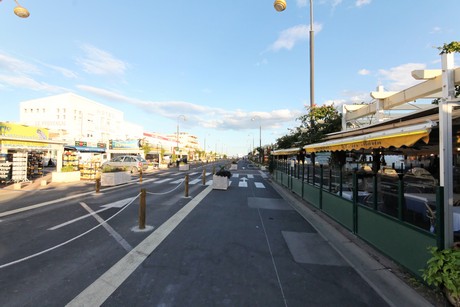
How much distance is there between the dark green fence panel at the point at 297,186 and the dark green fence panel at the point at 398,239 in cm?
719

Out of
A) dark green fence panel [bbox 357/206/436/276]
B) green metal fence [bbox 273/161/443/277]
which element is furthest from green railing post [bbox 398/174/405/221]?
dark green fence panel [bbox 357/206/436/276]

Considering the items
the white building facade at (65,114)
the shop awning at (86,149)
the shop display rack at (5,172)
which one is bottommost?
the shop display rack at (5,172)

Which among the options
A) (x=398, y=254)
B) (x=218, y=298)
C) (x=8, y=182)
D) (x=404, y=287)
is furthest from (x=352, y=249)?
(x=8, y=182)

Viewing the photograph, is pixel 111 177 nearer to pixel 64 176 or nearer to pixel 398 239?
pixel 64 176

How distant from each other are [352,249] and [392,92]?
19.0 ft

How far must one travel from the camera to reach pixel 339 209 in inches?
320

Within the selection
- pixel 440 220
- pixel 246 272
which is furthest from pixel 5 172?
pixel 440 220

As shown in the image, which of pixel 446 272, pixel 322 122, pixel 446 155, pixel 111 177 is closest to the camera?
pixel 446 272

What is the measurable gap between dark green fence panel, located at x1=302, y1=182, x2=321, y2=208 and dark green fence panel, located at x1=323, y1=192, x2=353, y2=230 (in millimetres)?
940

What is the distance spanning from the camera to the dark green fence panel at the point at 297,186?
13.8m

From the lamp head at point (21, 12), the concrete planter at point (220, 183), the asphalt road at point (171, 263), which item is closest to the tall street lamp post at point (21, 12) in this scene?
the lamp head at point (21, 12)

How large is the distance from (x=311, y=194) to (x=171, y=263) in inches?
314

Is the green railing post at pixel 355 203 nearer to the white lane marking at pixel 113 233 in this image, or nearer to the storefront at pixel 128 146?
the white lane marking at pixel 113 233

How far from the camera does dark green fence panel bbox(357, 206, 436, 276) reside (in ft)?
14.2
